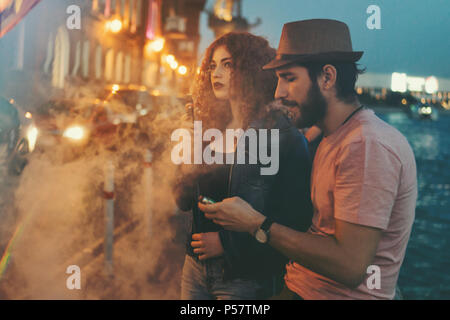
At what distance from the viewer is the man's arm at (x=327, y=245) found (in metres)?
1.48

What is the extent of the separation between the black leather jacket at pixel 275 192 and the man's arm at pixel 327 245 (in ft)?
0.51

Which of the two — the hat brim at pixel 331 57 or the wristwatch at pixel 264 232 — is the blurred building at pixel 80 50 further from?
the wristwatch at pixel 264 232

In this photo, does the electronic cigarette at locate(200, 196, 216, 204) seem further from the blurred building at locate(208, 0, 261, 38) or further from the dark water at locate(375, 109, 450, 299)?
the blurred building at locate(208, 0, 261, 38)

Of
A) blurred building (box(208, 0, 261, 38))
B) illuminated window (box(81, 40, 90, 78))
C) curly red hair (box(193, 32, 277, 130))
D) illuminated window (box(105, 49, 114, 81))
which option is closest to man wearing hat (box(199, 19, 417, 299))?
curly red hair (box(193, 32, 277, 130))

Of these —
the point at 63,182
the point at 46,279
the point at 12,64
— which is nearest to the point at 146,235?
the point at 46,279

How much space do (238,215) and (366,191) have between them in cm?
51

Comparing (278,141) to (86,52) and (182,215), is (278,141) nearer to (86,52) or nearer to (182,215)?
(182,215)

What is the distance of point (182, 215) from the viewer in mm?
6719

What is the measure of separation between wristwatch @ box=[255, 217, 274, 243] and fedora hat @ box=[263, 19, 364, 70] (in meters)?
0.59

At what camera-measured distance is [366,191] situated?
1.45 metres

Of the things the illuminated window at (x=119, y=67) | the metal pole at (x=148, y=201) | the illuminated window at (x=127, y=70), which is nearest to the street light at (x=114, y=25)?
the illuminated window at (x=119, y=67)

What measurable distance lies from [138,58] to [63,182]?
23.8 meters
